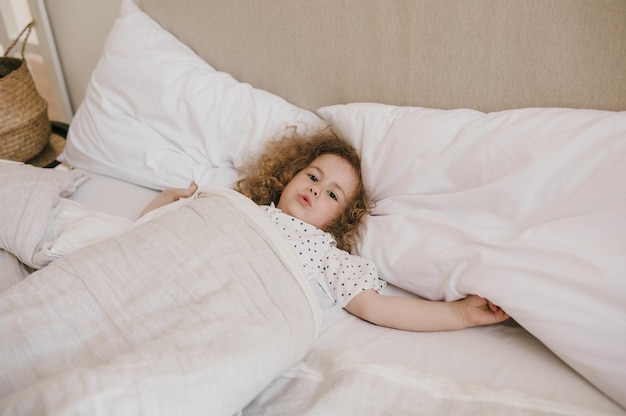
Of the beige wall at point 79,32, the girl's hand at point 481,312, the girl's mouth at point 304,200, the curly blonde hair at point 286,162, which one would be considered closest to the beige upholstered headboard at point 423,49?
the curly blonde hair at point 286,162

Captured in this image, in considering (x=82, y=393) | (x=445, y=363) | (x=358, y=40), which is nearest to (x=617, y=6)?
(x=358, y=40)

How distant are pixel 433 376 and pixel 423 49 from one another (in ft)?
2.20

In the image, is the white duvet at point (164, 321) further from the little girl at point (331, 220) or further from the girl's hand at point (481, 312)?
the girl's hand at point (481, 312)

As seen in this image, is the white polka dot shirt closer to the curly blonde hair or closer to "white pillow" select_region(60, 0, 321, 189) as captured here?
the curly blonde hair

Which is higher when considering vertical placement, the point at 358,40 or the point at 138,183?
the point at 358,40

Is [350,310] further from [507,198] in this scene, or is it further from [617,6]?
[617,6]

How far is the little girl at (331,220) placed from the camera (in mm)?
908

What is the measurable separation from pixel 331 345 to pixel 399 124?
19.1 inches

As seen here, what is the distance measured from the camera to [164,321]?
2.46 ft

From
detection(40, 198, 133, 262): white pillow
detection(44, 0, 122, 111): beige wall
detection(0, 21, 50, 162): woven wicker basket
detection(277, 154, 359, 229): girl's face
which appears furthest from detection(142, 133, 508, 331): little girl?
detection(44, 0, 122, 111): beige wall

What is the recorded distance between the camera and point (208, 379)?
0.65 meters

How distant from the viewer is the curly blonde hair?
3.81 feet

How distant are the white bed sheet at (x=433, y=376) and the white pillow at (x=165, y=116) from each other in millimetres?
602

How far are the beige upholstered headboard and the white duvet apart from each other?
1.54ft
